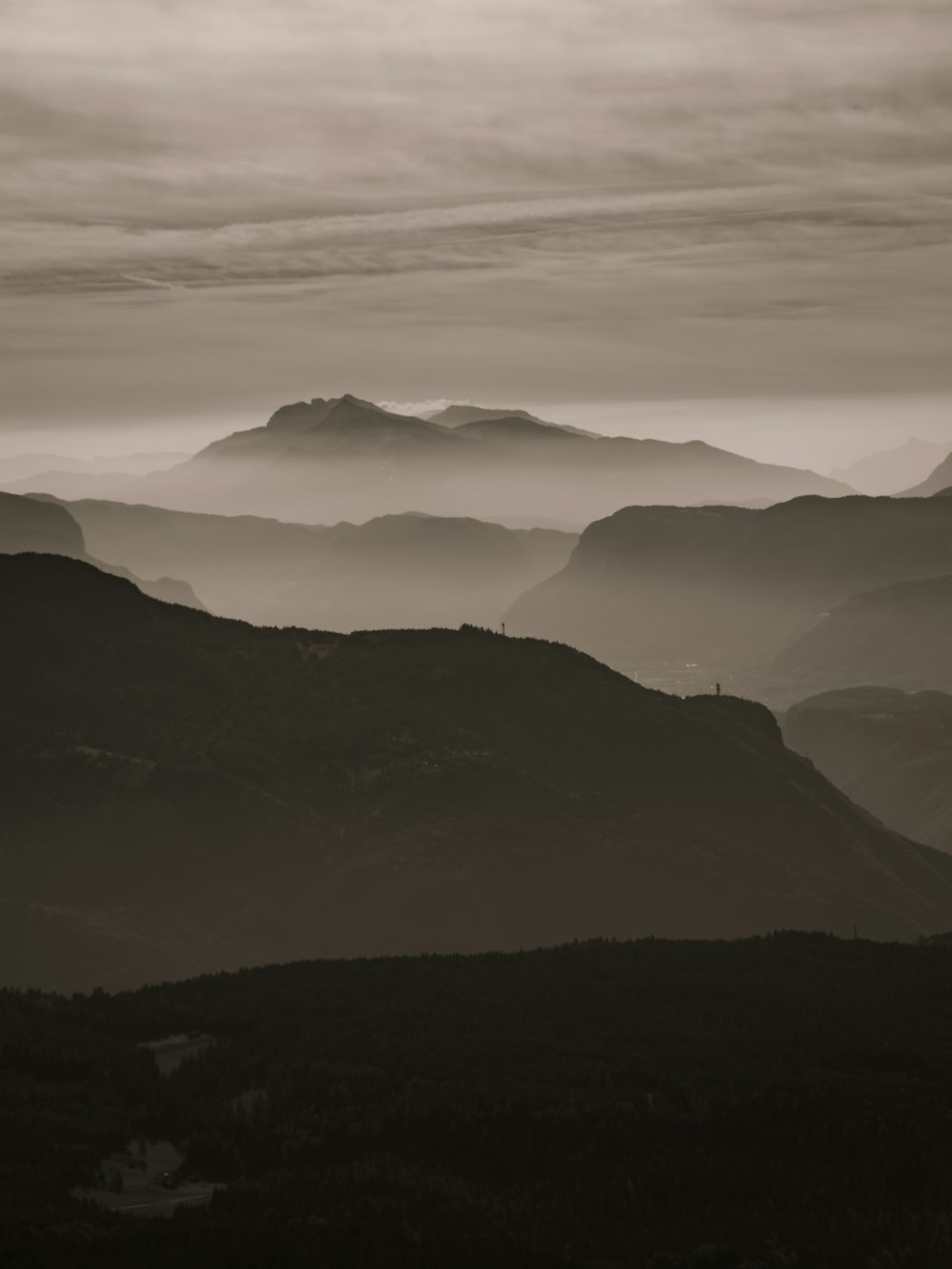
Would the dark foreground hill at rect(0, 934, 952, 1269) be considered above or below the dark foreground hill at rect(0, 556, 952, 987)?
above

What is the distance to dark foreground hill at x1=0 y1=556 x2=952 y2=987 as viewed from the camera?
504 feet

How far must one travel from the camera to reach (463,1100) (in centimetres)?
6147

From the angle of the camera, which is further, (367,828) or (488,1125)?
(367,828)

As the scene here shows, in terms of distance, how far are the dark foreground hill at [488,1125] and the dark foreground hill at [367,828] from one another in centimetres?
6283

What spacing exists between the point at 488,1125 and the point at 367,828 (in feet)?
369

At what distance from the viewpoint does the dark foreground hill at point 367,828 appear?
153625 millimetres

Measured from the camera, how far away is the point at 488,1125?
58.7 metres

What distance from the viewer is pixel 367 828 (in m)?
170

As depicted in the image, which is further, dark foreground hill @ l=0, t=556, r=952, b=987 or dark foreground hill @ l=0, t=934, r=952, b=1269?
dark foreground hill @ l=0, t=556, r=952, b=987

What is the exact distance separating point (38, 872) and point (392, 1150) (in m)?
109

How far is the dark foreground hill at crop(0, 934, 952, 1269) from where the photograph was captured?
46.1 metres

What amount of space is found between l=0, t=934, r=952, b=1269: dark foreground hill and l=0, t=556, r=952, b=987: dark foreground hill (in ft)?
206

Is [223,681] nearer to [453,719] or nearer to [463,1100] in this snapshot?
[453,719]

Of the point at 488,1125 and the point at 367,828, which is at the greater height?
the point at 488,1125
